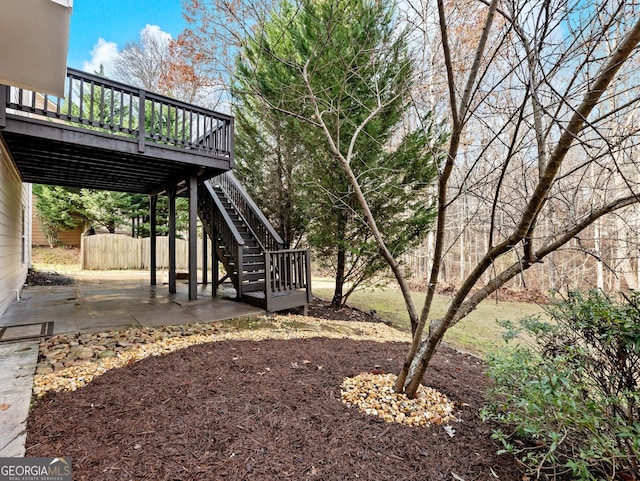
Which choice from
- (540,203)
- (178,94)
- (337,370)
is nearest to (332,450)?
(337,370)

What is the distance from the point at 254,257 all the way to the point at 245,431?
4.80 metres

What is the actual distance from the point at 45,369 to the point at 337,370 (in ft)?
8.52

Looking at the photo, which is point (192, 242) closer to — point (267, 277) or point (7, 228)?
point (267, 277)

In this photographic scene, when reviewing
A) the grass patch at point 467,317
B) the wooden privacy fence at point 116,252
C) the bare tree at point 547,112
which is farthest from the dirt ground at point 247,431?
the wooden privacy fence at point 116,252

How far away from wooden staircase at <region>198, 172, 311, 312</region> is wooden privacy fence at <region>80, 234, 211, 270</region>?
550 cm

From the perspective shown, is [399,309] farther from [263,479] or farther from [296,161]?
[263,479]

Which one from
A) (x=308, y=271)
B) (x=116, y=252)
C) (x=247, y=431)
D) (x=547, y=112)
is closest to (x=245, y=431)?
(x=247, y=431)

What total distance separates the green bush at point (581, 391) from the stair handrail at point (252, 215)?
489cm

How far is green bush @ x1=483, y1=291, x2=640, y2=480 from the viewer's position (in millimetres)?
1429

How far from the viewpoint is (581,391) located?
1613mm

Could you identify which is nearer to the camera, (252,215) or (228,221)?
(228,221)

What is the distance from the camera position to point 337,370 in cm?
285

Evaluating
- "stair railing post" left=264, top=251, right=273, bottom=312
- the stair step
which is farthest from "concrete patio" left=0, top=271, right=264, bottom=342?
the stair step

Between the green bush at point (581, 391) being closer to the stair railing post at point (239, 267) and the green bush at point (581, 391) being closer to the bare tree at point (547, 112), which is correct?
the bare tree at point (547, 112)
